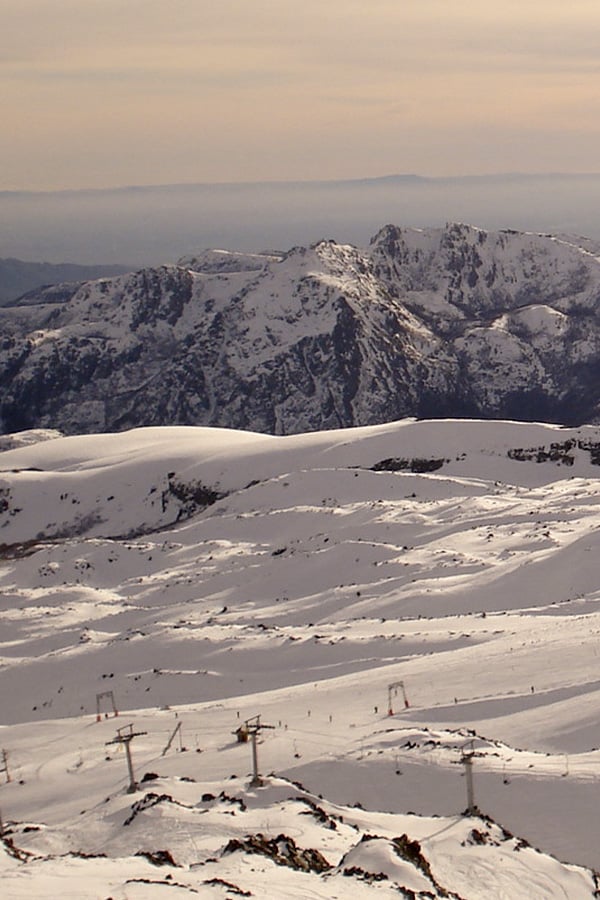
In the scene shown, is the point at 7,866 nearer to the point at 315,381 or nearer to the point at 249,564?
the point at 249,564

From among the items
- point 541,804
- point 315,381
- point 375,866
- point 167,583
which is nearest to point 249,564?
point 167,583

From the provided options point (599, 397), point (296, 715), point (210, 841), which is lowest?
point (599, 397)

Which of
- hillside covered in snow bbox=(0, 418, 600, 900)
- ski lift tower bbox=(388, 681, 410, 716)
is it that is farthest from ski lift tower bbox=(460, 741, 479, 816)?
ski lift tower bbox=(388, 681, 410, 716)

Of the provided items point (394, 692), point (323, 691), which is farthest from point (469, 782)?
point (323, 691)

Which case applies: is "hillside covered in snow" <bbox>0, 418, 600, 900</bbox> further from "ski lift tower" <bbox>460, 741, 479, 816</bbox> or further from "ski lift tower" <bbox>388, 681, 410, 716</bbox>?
"ski lift tower" <bbox>460, 741, 479, 816</bbox>

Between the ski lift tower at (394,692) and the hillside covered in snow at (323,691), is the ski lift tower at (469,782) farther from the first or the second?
the ski lift tower at (394,692)

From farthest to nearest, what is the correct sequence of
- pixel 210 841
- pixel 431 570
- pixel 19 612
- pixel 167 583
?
pixel 167 583, pixel 19 612, pixel 431 570, pixel 210 841

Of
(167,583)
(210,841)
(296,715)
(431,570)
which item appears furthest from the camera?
(167,583)

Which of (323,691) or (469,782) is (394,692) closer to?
(323,691)

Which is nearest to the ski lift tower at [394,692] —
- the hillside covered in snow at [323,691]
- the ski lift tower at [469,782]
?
the hillside covered in snow at [323,691]
